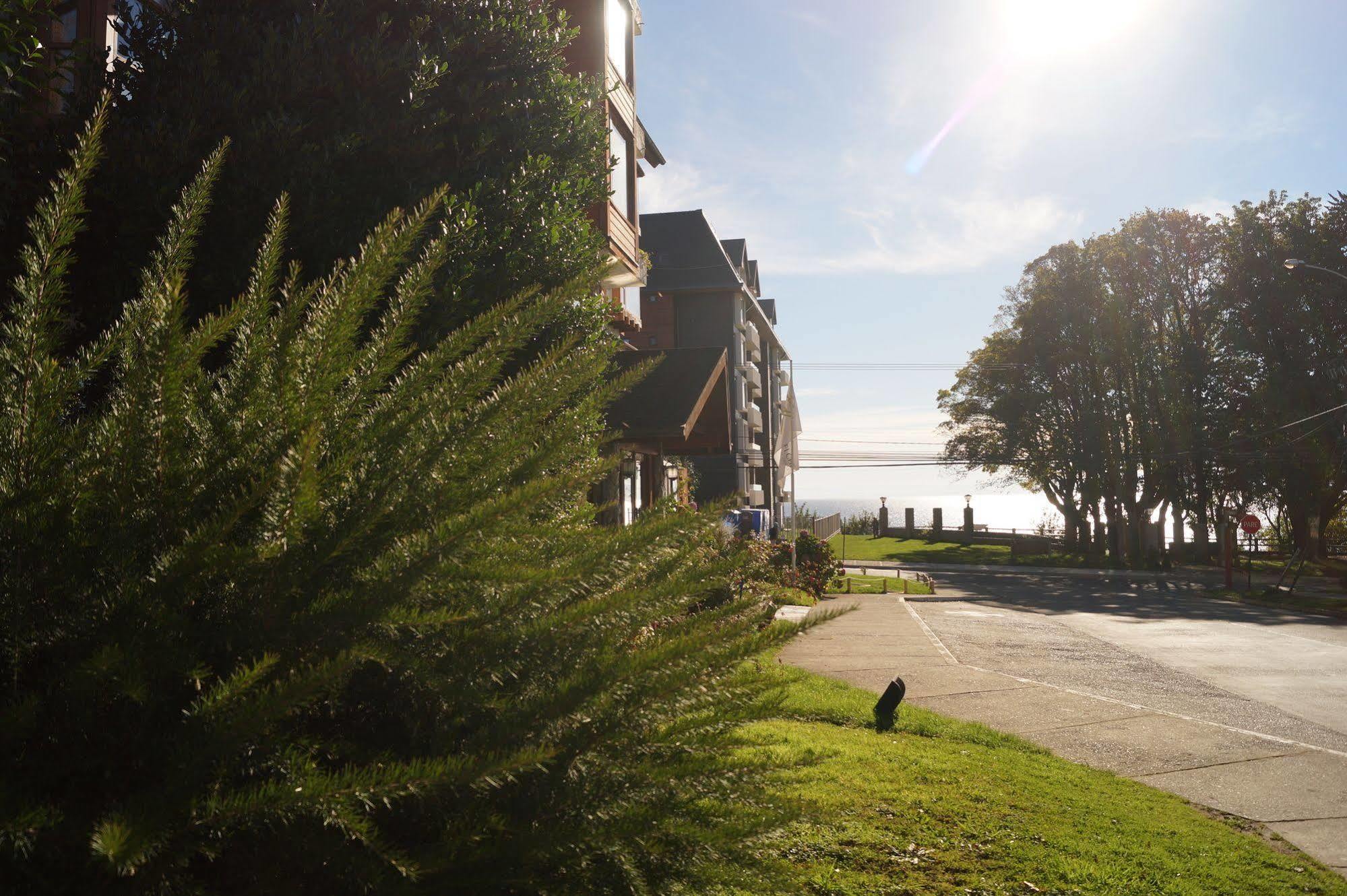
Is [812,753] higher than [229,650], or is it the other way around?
[229,650]

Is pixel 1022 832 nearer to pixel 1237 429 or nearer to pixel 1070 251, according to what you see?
pixel 1237 429

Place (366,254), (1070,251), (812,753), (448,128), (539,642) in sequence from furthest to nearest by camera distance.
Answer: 1. (1070,251)
2. (448,128)
3. (812,753)
4. (366,254)
5. (539,642)

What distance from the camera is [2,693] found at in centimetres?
151

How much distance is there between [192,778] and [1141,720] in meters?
11.0

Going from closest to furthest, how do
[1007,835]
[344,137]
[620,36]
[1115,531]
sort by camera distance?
[1007,835] < [344,137] < [620,36] < [1115,531]

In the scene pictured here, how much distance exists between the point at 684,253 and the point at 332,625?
46.6m

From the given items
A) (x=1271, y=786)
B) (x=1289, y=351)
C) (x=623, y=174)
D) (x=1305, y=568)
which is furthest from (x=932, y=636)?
(x=1305, y=568)

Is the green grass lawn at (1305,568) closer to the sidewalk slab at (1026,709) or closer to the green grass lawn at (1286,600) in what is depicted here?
the green grass lawn at (1286,600)

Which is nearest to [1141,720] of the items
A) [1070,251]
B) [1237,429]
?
Result: [1237,429]

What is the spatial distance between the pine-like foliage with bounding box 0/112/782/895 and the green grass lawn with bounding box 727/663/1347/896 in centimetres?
248

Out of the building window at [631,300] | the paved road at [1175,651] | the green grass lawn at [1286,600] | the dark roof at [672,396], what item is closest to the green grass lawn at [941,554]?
the green grass lawn at [1286,600]

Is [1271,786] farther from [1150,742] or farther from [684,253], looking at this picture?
[684,253]

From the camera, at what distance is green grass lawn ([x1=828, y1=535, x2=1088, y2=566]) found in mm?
48562

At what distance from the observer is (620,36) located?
56.9 feet
